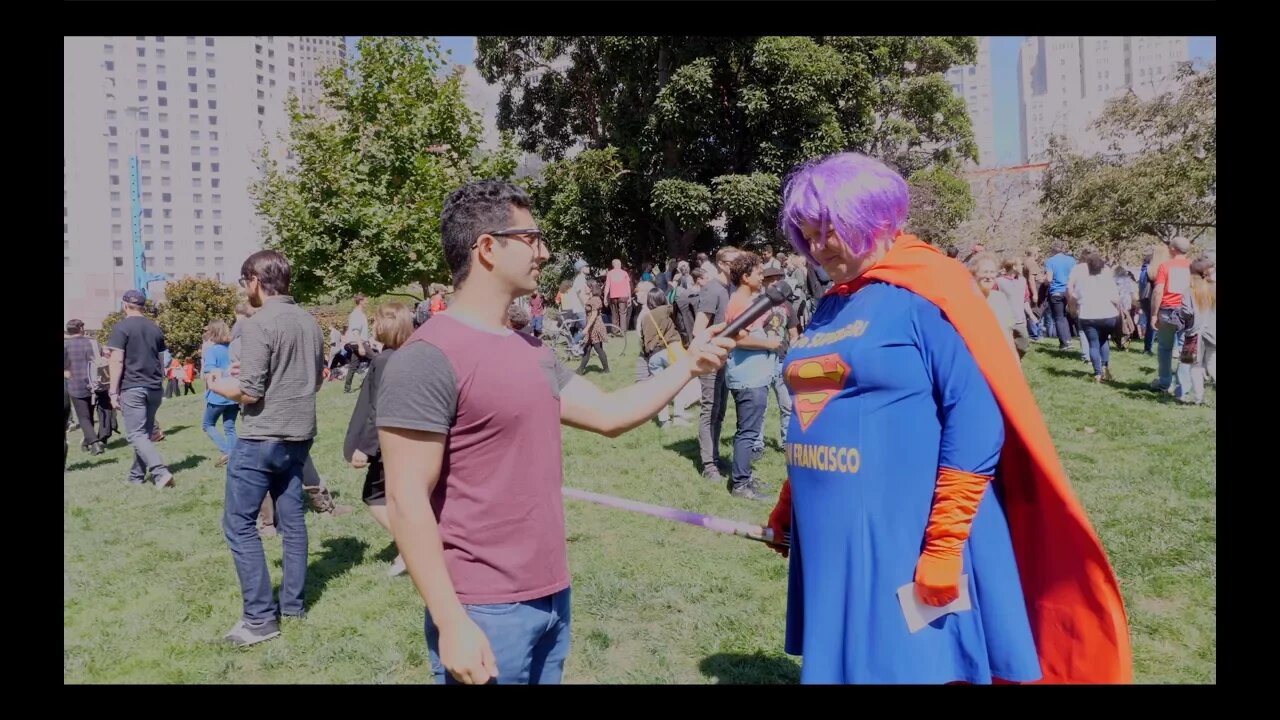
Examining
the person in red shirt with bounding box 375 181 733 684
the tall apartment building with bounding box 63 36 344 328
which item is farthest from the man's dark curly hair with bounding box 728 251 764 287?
the tall apartment building with bounding box 63 36 344 328

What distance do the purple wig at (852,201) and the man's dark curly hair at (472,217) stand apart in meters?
0.91

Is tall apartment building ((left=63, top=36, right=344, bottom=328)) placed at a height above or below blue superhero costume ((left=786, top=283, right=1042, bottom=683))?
above

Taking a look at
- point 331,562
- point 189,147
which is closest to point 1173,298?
point 331,562

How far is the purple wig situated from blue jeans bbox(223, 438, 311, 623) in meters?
3.76

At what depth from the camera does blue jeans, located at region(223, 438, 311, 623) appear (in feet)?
16.0

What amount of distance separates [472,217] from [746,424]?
534cm

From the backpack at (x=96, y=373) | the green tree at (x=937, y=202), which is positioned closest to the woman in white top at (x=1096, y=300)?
the backpack at (x=96, y=373)

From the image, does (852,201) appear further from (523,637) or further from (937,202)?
(937,202)

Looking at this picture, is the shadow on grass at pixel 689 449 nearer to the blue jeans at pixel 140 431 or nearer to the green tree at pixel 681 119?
the blue jeans at pixel 140 431

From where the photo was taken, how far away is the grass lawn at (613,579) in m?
4.56

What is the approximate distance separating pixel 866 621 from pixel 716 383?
5.60 metres

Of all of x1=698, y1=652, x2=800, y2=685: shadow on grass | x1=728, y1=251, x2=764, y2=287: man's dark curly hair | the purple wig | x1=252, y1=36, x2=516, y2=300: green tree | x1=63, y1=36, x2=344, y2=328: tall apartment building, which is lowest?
x1=698, y1=652, x2=800, y2=685: shadow on grass

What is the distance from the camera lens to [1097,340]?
1253 centimetres

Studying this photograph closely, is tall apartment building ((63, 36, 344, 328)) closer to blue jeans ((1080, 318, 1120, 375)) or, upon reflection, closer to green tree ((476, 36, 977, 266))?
green tree ((476, 36, 977, 266))
